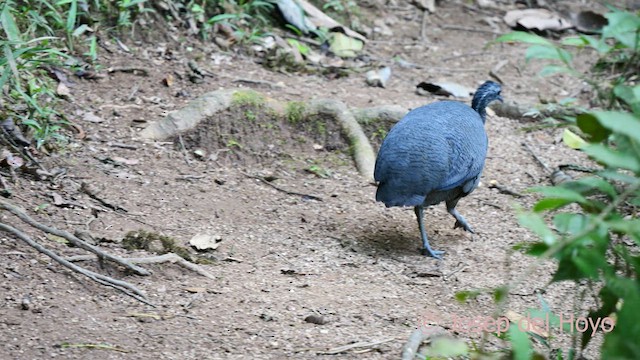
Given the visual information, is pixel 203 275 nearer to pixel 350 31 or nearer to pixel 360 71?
pixel 360 71

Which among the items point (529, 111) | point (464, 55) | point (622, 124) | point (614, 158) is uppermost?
point (622, 124)

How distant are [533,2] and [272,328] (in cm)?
743

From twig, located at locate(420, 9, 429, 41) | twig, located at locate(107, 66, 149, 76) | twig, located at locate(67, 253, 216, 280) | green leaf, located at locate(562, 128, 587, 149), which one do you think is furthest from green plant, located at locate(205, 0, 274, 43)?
twig, located at locate(67, 253, 216, 280)

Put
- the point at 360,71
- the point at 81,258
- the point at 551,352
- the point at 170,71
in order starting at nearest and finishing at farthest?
the point at 551,352
the point at 81,258
the point at 170,71
the point at 360,71

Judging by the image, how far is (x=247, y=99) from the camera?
5.94m

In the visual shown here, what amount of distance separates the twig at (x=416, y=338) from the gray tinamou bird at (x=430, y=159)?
118cm

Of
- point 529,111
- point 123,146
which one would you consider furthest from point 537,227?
point 529,111

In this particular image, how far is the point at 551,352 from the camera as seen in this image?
3.21 metres

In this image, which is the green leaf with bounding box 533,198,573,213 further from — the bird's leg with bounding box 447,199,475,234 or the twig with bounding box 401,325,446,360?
the bird's leg with bounding box 447,199,475,234

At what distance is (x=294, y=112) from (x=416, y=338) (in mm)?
3032

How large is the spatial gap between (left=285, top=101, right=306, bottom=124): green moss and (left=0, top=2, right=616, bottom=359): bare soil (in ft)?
0.31

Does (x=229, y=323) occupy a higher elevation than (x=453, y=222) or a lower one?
higher

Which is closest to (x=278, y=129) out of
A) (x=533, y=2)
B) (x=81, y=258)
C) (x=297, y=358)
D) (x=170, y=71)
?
(x=170, y=71)

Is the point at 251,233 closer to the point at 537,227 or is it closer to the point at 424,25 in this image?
the point at 537,227
